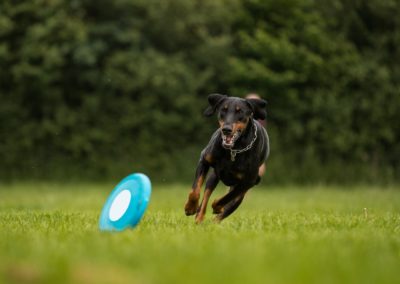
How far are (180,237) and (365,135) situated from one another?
2106 centimetres

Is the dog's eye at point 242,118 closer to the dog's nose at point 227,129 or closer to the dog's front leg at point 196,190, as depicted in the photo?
the dog's nose at point 227,129

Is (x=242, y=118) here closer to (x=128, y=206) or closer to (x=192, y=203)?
(x=192, y=203)

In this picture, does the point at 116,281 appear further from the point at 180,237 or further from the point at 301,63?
the point at 301,63

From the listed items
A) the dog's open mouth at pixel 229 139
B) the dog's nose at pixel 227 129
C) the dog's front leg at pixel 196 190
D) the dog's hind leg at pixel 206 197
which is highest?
the dog's nose at pixel 227 129

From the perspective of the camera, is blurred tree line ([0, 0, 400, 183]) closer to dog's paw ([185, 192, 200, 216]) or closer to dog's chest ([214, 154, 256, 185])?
dog's chest ([214, 154, 256, 185])

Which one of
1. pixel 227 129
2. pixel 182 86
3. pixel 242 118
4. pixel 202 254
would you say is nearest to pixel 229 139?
pixel 227 129

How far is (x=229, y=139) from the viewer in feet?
23.0

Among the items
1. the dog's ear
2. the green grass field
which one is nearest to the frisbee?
the green grass field

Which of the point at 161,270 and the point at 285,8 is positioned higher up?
the point at 161,270

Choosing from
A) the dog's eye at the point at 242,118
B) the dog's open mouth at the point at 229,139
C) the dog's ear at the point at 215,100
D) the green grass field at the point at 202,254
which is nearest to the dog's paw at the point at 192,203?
the green grass field at the point at 202,254

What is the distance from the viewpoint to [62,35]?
2494cm

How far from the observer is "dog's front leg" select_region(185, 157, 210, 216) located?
701 cm

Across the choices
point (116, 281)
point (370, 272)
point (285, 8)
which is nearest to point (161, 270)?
point (116, 281)

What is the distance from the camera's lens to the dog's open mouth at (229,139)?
22.9 feet
